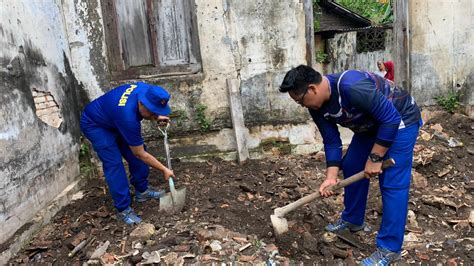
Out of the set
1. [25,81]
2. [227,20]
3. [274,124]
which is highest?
[227,20]

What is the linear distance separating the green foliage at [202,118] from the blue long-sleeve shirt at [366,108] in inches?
105

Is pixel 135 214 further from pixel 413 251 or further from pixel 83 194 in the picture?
pixel 413 251

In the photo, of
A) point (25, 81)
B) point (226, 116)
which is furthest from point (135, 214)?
point (226, 116)

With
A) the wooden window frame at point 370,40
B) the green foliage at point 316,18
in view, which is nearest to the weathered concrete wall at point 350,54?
the wooden window frame at point 370,40

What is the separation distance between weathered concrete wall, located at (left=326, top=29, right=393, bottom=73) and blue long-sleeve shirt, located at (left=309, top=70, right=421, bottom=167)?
6.39 meters

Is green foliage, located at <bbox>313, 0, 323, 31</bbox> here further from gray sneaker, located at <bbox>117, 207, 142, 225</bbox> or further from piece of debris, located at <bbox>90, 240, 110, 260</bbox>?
piece of debris, located at <bbox>90, 240, 110, 260</bbox>

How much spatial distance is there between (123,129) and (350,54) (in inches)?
277

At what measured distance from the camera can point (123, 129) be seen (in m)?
3.49

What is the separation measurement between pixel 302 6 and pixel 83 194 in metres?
4.08

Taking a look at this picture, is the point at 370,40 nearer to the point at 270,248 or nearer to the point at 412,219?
the point at 412,219

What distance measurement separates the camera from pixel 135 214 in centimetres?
394

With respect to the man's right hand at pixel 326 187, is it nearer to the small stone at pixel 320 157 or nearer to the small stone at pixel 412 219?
the small stone at pixel 412 219

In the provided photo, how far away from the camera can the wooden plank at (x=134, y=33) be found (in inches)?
213

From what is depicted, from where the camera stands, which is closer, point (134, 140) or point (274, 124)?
point (134, 140)
